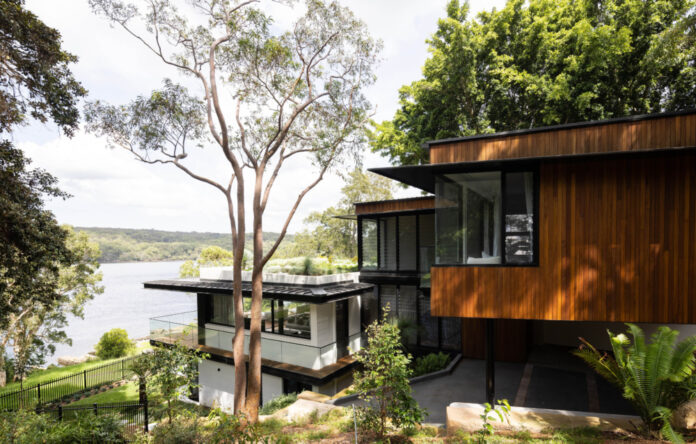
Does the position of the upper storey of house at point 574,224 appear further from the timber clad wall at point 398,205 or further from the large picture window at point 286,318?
the large picture window at point 286,318

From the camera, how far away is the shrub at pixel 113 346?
22953 mm

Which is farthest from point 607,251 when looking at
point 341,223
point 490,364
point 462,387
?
point 341,223

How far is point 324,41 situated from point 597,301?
10.2 m

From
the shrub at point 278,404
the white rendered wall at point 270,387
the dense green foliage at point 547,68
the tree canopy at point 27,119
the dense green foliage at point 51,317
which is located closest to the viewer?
the tree canopy at point 27,119

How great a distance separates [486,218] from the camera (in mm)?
6277

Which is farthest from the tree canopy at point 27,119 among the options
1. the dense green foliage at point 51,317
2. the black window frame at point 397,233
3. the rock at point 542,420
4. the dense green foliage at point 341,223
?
the dense green foliage at point 341,223

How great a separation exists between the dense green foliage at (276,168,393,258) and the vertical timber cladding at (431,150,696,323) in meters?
20.7

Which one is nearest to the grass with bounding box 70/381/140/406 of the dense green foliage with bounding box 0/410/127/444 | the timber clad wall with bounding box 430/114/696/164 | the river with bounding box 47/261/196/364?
the dense green foliage with bounding box 0/410/127/444

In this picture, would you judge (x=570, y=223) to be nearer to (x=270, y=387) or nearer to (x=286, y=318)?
(x=286, y=318)

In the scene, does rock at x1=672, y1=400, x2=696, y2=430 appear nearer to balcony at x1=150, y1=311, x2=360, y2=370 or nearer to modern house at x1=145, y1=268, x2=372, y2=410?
balcony at x1=150, y1=311, x2=360, y2=370

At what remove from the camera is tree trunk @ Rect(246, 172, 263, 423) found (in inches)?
357

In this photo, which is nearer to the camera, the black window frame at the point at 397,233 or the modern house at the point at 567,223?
the modern house at the point at 567,223

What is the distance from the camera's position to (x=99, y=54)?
9.91 metres

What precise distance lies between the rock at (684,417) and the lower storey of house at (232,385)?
751cm
